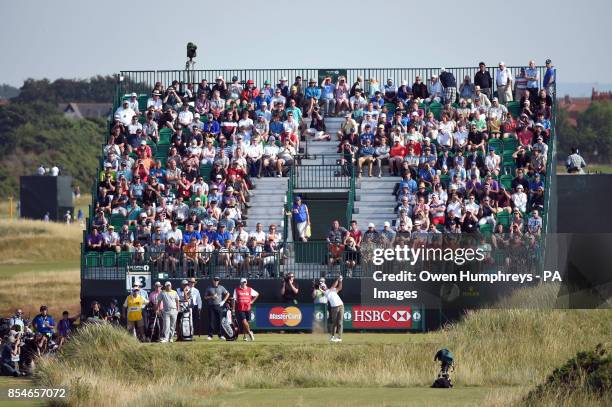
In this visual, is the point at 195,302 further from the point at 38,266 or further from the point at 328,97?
the point at 38,266

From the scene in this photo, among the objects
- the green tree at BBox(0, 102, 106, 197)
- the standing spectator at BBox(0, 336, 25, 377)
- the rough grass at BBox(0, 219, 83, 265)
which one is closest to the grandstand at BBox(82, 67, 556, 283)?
the standing spectator at BBox(0, 336, 25, 377)

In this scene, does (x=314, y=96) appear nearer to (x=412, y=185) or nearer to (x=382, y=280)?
(x=412, y=185)

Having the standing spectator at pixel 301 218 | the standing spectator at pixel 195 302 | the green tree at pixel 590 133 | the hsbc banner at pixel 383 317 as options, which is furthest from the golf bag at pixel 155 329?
the green tree at pixel 590 133

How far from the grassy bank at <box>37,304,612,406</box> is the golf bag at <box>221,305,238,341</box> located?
136 centimetres

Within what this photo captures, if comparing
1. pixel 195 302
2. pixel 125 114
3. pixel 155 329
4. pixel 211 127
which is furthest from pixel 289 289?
pixel 125 114

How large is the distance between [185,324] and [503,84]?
13558 mm

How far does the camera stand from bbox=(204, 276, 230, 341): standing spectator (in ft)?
125

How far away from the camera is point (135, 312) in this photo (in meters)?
38.1

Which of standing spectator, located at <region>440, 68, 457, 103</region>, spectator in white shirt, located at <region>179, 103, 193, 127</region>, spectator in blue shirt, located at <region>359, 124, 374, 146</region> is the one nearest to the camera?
spectator in blue shirt, located at <region>359, 124, 374, 146</region>

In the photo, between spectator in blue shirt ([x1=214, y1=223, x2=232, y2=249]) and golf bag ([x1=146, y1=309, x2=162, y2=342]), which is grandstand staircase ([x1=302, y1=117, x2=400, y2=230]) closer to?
spectator in blue shirt ([x1=214, y1=223, x2=232, y2=249])

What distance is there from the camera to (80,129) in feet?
458

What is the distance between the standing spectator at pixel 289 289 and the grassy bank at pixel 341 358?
1866 millimetres

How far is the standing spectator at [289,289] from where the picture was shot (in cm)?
3922

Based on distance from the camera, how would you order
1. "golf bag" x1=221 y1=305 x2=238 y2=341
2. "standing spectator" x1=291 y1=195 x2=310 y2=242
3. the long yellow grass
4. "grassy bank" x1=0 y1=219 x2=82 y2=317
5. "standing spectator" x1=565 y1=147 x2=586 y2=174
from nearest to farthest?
"golf bag" x1=221 y1=305 x2=238 y2=341
"standing spectator" x1=291 y1=195 x2=310 y2=242
"standing spectator" x1=565 y1=147 x2=586 y2=174
the long yellow grass
"grassy bank" x1=0 y1=219 x2=82 y2=317
